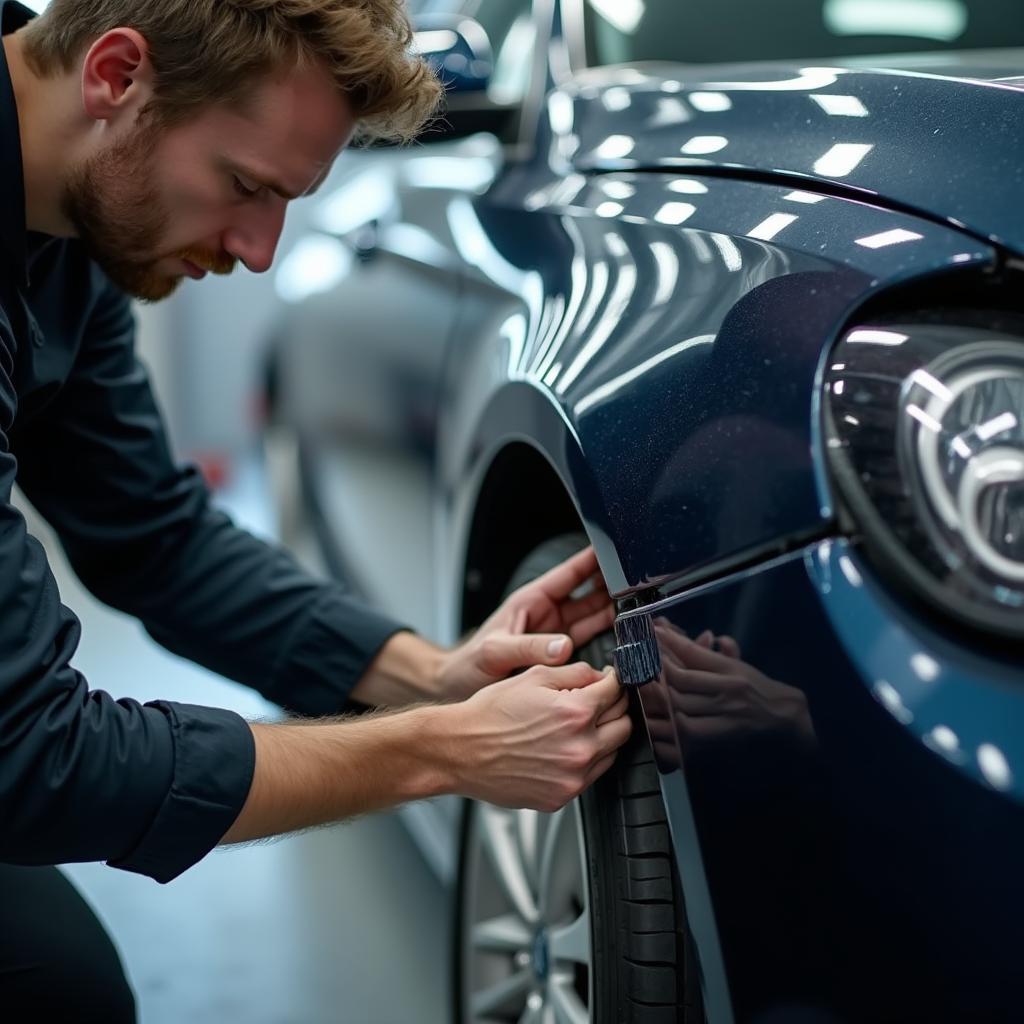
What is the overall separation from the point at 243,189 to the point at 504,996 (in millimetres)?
841

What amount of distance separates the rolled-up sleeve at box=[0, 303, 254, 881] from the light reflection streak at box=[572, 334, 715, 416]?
39 centimetres

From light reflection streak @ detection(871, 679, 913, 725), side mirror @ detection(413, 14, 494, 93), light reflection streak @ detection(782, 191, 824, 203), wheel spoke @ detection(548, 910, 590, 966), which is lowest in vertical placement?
wheel spoke @ detection(548, 910, 590, 966)

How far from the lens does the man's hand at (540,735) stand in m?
1.09

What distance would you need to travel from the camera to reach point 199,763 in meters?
1.10

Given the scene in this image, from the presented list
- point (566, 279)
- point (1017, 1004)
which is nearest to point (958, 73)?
point (566, 279)

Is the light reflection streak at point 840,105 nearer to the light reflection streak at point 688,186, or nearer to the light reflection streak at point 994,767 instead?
the light reflection streak at point 688,186

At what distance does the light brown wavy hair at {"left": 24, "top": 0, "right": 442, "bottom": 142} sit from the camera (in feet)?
3.95

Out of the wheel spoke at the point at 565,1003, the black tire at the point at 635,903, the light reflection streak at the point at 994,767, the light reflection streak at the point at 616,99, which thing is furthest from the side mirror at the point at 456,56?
the light reflection streak at the point at 994,767

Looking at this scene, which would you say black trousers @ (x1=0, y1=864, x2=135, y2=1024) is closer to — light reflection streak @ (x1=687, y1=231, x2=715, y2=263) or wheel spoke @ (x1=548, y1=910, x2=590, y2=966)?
wheel spoke @ (x1=548, y1=910, x2=590, y2=966)

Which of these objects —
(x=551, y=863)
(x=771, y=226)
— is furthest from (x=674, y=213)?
(x=551, y=863)

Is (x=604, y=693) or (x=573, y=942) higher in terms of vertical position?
(x=604, y=693)

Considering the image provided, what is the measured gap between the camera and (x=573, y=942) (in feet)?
3.97

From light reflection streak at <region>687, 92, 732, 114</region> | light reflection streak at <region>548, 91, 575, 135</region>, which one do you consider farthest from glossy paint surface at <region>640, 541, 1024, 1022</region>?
light reflection streak at <region>548, 91, 575, 135</region>

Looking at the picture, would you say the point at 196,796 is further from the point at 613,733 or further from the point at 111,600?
the point at 111,600
